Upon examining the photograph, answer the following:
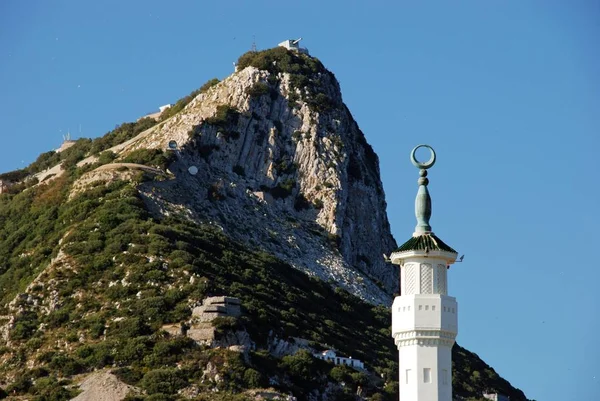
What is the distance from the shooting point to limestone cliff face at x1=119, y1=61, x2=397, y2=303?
159625mm

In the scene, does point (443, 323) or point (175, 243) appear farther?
point (175, 243)

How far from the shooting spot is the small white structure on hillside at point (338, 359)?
131750mm

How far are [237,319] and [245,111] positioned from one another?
152 feet

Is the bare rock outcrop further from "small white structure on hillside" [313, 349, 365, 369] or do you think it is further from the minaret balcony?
the minaret balcony

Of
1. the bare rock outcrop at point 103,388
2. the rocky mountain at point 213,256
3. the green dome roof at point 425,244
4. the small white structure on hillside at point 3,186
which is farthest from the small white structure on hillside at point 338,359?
the green dome roof at point 425,244

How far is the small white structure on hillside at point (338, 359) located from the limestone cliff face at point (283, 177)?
24.4m

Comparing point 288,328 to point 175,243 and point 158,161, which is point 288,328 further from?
A: point 158,161

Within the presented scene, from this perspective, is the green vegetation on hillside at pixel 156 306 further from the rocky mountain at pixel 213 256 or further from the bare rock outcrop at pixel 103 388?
the bare rock outcrop at pixel 103 388

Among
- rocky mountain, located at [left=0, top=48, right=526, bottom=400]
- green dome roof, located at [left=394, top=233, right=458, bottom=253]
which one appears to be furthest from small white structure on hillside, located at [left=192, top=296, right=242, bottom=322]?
green dome roof, located at [left=394, top=233, right=458, bottom=253]

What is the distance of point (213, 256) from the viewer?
472 feet

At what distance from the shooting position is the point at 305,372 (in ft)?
413

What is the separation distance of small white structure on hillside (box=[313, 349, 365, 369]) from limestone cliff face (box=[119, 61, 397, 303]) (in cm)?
2445

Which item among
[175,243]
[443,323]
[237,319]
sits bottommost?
[443,323]

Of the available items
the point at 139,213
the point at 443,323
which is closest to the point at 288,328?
the point at 139,213
